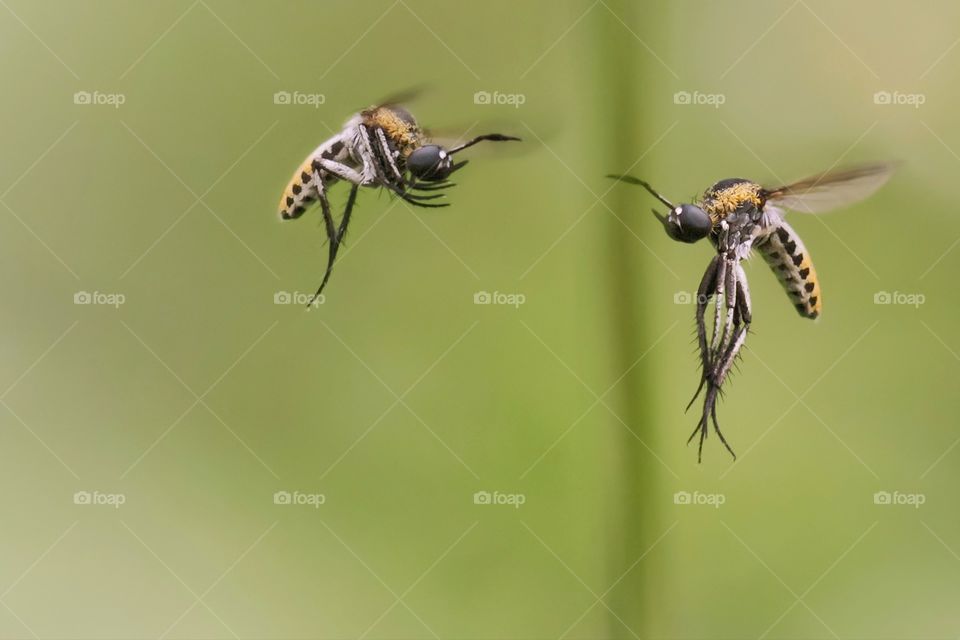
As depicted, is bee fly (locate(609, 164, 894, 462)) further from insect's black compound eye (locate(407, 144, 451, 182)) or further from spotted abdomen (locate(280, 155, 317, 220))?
spotted abdomen (locate(280, 155, 317, 220))

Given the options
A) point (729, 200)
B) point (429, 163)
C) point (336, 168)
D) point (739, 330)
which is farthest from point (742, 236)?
point (336, 168)

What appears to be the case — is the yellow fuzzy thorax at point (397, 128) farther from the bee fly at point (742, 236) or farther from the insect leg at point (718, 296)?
the insect leg at point (718, 296)

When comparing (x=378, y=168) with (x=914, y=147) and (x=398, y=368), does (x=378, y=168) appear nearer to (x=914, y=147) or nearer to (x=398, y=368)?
(x=398, y=368)

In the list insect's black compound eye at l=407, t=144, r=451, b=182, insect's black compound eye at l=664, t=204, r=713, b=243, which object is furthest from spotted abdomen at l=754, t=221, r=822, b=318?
insect's black compound eye at l=407, t=144, r=451, b=182

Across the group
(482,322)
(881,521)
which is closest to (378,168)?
(482,322)

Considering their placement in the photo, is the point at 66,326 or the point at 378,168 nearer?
the point at 378,168

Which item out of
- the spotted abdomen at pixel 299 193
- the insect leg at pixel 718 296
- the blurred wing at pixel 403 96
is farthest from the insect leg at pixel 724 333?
the spotted abdomen at pixel 299 193
